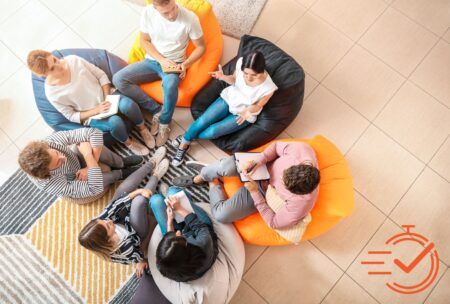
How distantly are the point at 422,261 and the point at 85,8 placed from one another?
13.1 feet

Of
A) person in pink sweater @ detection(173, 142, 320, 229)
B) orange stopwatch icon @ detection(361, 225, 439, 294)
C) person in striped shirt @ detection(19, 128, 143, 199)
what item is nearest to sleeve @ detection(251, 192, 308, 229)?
person in pink sweater @ detection(173, 142, 320, 229)

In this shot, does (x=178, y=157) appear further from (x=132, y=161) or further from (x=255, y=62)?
(x=255, y=62)

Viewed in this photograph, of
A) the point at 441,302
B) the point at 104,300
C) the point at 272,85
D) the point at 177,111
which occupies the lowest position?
the point at 104,300

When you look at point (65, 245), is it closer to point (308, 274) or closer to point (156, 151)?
point (156, 151)

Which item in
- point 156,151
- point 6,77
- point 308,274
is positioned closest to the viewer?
point 308,274

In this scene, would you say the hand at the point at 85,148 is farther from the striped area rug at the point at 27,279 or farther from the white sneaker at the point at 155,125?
the striped area rug at the point at 27,279

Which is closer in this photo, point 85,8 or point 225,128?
point 225,128

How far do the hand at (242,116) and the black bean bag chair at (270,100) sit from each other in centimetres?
13

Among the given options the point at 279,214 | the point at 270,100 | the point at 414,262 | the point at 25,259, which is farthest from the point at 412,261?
the point at 25,259

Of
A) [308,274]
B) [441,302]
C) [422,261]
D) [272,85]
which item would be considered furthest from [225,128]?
[441,302]

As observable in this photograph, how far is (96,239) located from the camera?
220 centimetres

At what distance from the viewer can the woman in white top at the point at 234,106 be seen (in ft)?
9.05

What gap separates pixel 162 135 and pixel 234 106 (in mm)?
733

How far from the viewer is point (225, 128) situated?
2998mm
